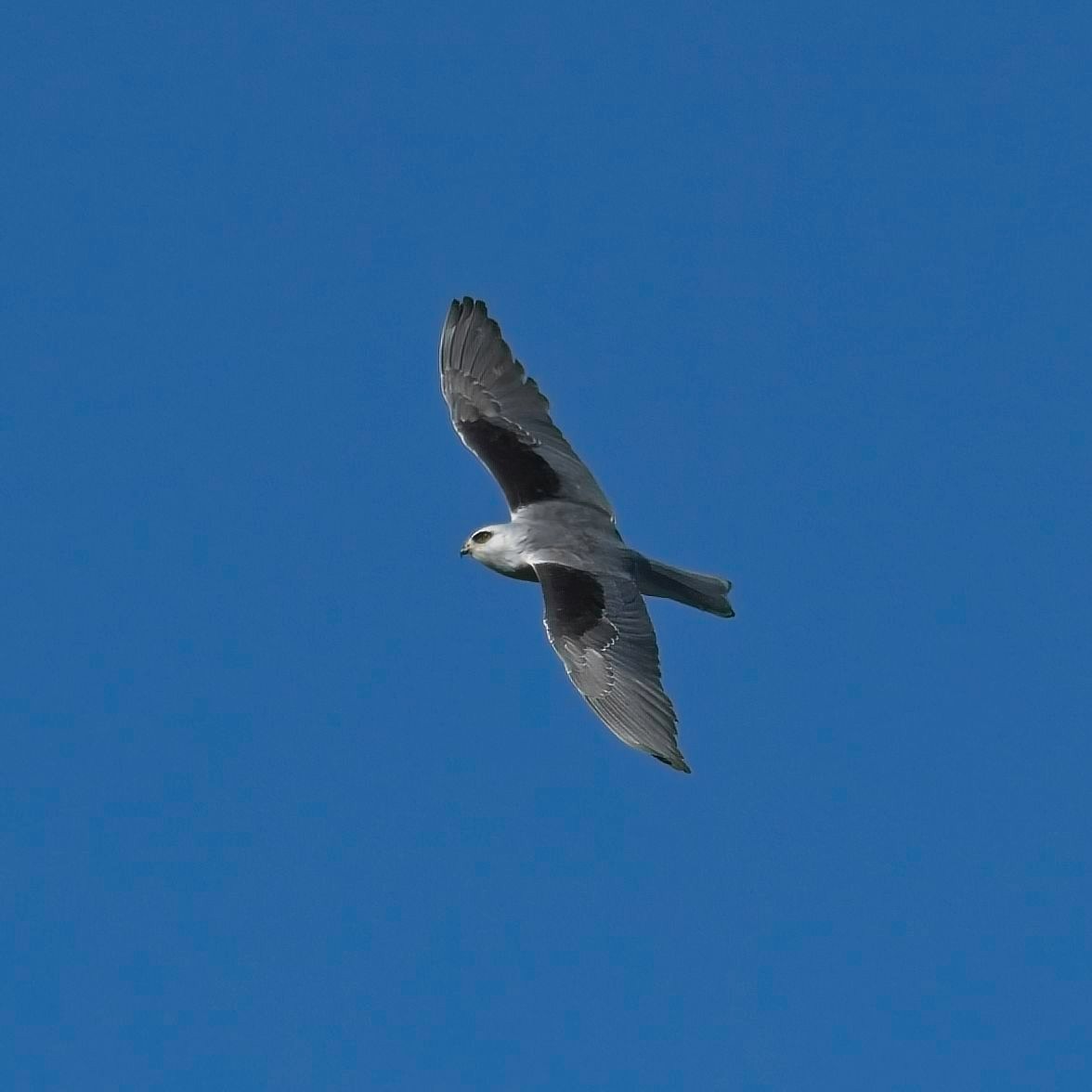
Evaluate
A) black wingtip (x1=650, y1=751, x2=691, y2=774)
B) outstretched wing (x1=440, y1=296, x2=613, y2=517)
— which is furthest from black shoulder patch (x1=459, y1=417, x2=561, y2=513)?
black wingtip (x1=650, y1=751, x2=691, y2=774)

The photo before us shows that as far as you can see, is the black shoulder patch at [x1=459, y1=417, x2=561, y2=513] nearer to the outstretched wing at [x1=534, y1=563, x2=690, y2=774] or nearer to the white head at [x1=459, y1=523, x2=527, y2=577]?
the white head at [x1=459, y1=523, x2=527, y2=577]

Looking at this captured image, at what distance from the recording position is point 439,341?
2062 cm

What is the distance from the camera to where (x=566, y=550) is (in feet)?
60.0

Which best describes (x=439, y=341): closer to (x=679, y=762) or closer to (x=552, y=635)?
(x=552, y=635)

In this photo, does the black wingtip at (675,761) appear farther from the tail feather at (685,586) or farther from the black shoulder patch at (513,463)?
the black shoulder patch at (513,463)

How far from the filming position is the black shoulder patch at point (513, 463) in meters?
19.5

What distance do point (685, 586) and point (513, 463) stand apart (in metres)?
2.56

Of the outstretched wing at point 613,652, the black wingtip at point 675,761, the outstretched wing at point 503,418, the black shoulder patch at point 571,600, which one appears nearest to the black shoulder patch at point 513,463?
the outstretched wing at point 503,418

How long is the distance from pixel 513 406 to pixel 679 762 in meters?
5.76

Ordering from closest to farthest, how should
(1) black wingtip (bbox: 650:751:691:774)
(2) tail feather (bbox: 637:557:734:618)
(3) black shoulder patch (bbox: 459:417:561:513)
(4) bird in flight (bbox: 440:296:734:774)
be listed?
1. (1) black wingtip (bbox: 650:751:691:774)
2. (4) bird in flight (bbox: 440:296:734:774)
3. (2) tail feather (bbox: 637:557:734:618)
4. (3) black shoulder patch (bbox: 459:417:561:513)

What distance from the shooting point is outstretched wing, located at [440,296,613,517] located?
770 inches

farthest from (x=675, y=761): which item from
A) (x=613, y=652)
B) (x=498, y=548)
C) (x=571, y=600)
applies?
(x=498, y=548)

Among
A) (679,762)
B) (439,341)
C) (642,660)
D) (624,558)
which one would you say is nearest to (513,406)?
(439,341)

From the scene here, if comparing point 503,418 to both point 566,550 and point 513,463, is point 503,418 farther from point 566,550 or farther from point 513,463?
point 566,550
